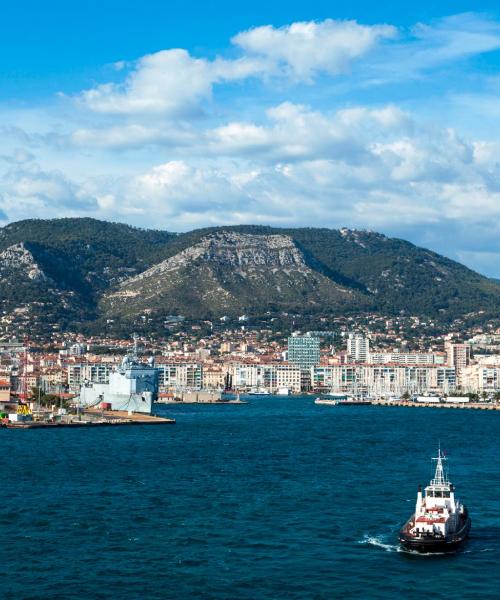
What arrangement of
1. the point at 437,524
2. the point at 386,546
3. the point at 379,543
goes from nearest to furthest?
the point at 437,524 → the point at 386,546 → the point at 379,543

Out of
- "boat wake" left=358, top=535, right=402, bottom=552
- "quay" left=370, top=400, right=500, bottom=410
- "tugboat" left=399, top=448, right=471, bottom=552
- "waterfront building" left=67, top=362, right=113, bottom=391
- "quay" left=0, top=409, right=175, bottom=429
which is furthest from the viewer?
"waterfront building" left=67, top=362, right=113, bottom=391

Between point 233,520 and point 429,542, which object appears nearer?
point 429,542

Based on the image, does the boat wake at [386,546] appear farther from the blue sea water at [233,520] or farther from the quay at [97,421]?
the quay at [97,421]

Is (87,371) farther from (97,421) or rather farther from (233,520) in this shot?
(233,520)

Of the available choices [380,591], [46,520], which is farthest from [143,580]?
[46,520]

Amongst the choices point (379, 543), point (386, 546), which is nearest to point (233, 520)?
Result: point (379, 543)

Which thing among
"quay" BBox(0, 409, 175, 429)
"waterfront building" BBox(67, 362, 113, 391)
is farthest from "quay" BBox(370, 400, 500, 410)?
"quay" BBox(0, 409, 175, 429)

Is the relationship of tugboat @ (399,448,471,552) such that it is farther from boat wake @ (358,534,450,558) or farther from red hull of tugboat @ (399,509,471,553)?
boat wake @ (358,534,450,558)
